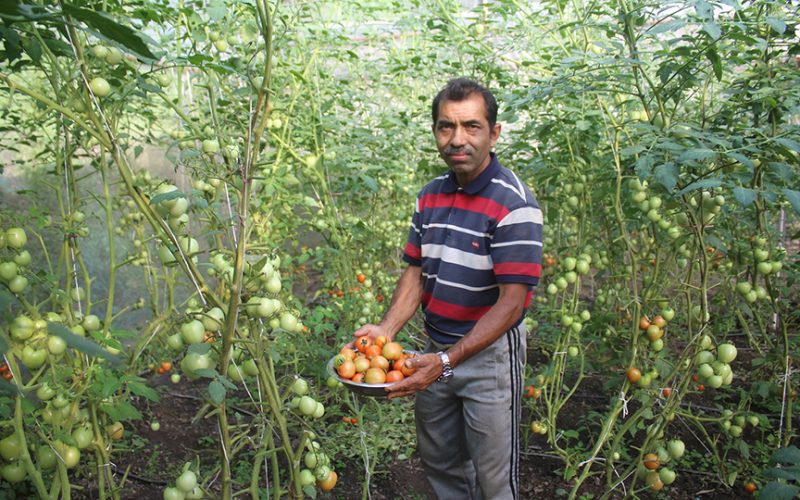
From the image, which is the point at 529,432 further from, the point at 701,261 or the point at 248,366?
the point at 248,366

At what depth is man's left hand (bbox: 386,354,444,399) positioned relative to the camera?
1639 mm

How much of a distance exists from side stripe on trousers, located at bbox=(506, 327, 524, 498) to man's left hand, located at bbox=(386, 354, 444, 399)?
0.31 m

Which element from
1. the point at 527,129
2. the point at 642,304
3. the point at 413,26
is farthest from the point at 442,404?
the point at 413,26

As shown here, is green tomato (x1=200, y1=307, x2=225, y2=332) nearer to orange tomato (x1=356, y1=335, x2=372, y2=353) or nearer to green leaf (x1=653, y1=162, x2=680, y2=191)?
orange tomato (x1=356, y1=335, x2=372, y2=353)

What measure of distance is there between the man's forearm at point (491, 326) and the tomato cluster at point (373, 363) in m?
0.15

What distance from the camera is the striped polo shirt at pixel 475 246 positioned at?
1773 mm

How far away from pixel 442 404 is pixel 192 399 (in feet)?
6.29

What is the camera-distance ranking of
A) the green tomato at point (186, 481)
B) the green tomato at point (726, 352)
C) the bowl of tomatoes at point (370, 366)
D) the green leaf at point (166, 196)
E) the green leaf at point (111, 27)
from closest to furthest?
1. the green leaf at point (111, 27)
2. the green leaf at point (166, 196)
3. the green tomato at point (186, 481)
4. the bowl of tomatoes at point (370, 366)
5. the green tomato at point (726, 352)

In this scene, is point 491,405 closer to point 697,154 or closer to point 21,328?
point 697,154

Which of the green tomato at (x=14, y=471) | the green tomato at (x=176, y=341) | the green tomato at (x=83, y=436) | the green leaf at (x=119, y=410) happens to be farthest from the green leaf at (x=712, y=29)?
the green tomato at (x=14, y=471)

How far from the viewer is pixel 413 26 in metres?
3.65

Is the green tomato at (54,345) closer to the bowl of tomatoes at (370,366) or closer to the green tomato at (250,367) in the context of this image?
the green tomato at (250,367)

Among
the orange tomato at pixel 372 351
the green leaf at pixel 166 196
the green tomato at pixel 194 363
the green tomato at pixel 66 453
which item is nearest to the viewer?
the green leaf at pixel 166 196

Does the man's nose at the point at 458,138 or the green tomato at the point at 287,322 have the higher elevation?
the man's nose at the point at 458,138
